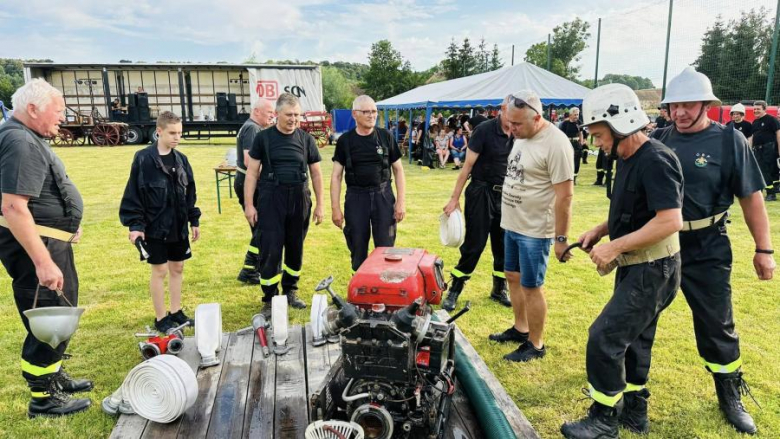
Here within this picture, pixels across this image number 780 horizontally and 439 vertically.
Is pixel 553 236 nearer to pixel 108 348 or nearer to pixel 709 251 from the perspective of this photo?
pixel 709 251

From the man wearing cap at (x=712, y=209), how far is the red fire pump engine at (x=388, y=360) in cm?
153

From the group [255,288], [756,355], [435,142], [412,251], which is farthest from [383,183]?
[435,142]

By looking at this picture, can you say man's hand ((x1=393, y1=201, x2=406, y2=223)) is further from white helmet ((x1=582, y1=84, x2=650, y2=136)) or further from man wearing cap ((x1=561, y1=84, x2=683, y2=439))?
white helmet ((x1=582, y1=84, x2=650, y2=136))

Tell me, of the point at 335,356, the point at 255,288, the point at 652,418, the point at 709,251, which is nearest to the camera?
the point at 709,251

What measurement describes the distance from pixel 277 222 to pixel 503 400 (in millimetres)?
2440

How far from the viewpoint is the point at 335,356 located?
344cm

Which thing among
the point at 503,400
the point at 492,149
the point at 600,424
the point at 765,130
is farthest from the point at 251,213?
the point at 765,130

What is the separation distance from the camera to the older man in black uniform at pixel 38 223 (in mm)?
2615

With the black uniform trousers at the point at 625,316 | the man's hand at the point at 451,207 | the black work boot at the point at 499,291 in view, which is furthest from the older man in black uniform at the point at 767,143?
the black uniform trousers at the point at 625,316

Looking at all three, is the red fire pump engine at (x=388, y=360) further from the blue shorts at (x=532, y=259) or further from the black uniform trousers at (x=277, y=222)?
the black uniform trousers at (x=277, y=222)

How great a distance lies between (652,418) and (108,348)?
3981mm

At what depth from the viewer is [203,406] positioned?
2830 millimetres

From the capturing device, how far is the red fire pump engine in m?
2.28

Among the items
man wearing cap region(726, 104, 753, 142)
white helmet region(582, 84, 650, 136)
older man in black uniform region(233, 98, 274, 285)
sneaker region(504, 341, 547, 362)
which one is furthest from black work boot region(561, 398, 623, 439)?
man wearing cap region(726, 104, 753, 142)
